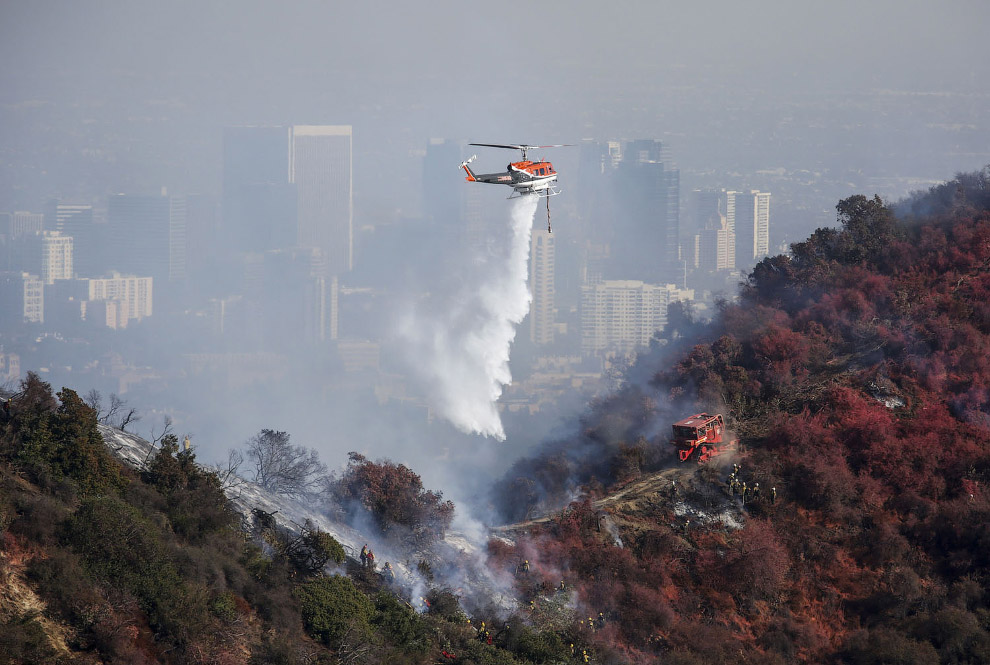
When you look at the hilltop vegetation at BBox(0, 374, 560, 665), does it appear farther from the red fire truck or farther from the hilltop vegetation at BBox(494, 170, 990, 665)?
the red fire truck

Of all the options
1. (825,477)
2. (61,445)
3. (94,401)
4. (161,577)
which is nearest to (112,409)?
(94,401)

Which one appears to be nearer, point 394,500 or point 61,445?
point 61,445

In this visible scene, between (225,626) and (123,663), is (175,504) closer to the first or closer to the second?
(225,626)

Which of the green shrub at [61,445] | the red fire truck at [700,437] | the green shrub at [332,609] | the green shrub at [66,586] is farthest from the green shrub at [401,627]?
the red fire truck at [700,437]

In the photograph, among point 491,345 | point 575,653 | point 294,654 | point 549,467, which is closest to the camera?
point 294,654

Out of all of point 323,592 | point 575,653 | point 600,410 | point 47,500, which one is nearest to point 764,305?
point 600,410

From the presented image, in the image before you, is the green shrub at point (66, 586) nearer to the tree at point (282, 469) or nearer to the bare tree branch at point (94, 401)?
the bare tree branch at point (94, 401)

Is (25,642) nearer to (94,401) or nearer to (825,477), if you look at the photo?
(94,401)
